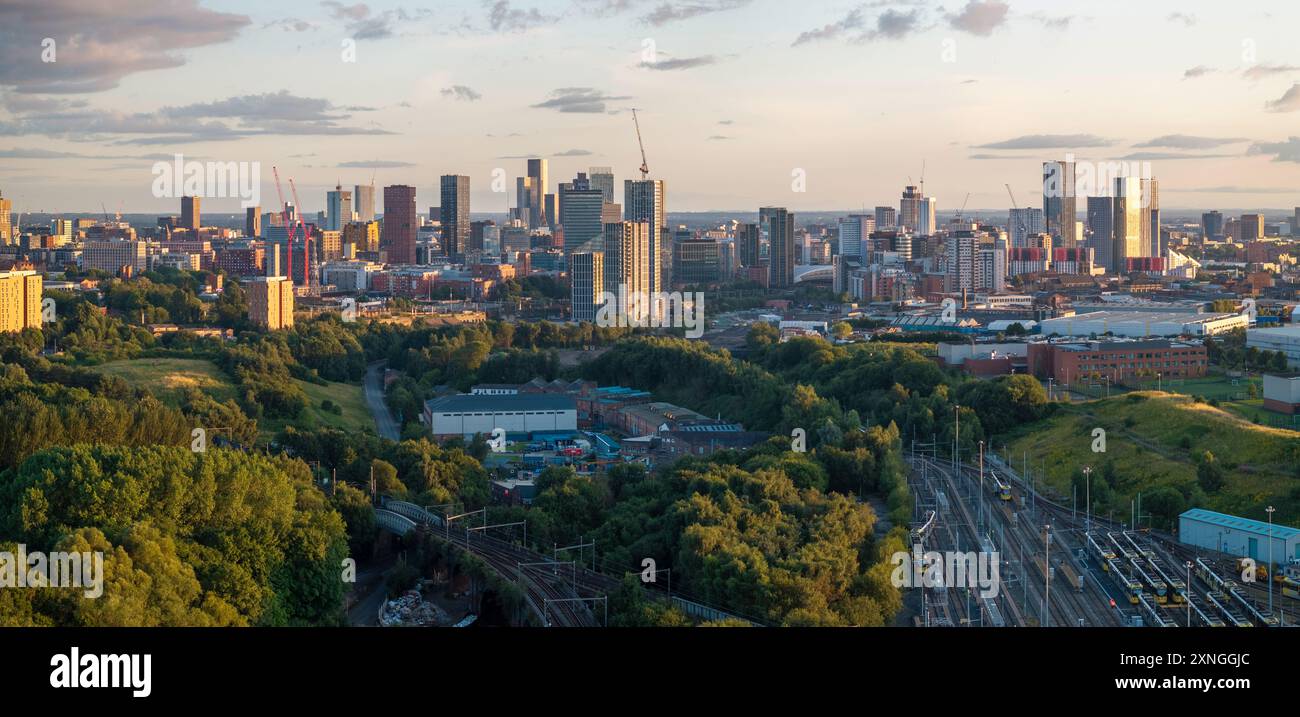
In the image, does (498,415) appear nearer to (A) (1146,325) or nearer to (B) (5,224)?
(A) (1146,325)

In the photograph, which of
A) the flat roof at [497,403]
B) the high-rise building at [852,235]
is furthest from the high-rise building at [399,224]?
the flat roof at [497,403]

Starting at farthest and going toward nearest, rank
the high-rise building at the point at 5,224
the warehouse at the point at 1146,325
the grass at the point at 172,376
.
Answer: the high-rise building at the point at 5,224
the warehouse at the point at 1146,325
the grass at the point at 172,376

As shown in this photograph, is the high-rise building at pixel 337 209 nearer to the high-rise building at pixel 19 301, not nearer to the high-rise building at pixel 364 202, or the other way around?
the high-rise building at pixel 364 202

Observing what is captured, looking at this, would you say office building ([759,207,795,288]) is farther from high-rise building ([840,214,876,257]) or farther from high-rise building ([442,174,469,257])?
high-rise building ([442,174,469,257])

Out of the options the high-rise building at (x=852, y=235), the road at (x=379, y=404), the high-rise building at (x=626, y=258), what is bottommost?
the road at (x=379, y=404)

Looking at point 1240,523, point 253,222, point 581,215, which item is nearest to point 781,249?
point 581,215

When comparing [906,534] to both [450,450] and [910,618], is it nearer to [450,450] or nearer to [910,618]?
[910,618]

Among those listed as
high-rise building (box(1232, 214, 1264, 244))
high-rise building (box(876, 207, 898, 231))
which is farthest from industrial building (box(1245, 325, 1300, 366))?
high-rise building (box(876, 207, 898, 231))

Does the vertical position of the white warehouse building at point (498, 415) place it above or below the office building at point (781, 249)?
below
